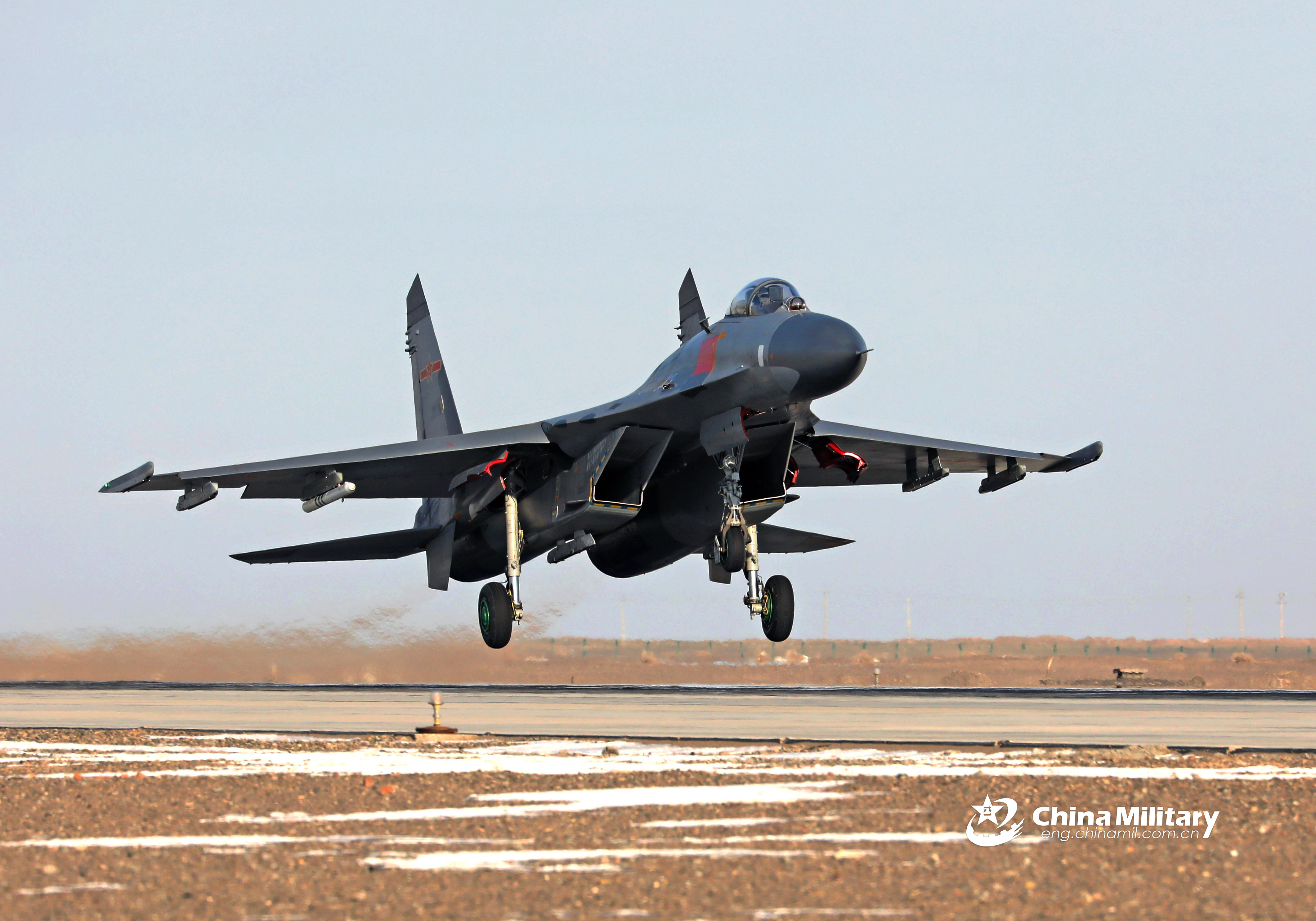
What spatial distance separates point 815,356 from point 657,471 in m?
5.53

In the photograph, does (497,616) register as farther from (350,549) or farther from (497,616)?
(350,549)

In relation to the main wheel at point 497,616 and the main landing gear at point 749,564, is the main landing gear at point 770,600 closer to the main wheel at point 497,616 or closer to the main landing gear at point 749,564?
the main landing gear at point 749,564

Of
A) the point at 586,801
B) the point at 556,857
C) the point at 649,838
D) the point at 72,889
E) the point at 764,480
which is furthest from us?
the point at 764,480

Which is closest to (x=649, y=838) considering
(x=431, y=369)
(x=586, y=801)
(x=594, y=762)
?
(x=586, y=801)

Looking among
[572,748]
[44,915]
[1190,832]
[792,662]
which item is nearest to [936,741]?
[572,748]

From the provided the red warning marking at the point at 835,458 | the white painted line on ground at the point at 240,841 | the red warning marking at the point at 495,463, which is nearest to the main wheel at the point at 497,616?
the red warning marking at the point at 495,463

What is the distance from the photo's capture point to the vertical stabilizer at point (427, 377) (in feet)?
106

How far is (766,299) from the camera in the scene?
73.5 ft

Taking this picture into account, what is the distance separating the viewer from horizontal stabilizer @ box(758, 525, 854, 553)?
30094 millimetres

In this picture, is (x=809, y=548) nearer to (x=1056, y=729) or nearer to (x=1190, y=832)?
(x=1056, y=729)

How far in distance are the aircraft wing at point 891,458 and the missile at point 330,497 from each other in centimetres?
837

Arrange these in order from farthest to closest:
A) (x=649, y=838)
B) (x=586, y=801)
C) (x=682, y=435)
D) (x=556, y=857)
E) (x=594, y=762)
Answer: (x=682, y=435), (x=594, y=762), (x=586, y=801), (x=649, y=838), (x=556, y=857)

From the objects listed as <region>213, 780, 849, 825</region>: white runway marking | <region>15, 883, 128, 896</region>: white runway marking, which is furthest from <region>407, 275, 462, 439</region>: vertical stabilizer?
<region>15, 883, 128, 896</region>: white runway marking

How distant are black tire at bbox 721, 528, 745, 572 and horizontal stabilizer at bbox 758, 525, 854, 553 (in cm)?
686
